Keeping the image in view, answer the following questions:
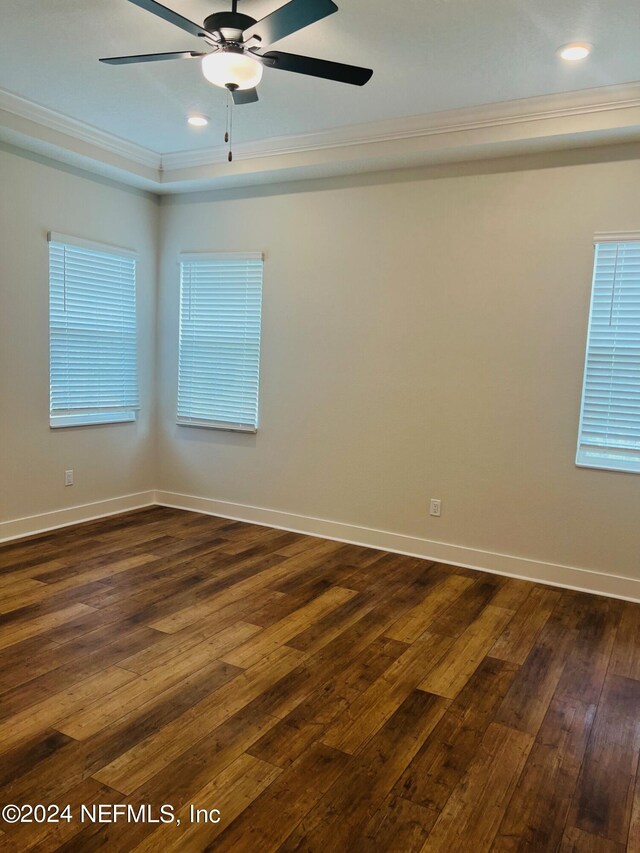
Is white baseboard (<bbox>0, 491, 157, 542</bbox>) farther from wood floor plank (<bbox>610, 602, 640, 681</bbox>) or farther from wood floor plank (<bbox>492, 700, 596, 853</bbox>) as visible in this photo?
wood floor plank (<bbox>610, 602, 640, 681</bbox>)

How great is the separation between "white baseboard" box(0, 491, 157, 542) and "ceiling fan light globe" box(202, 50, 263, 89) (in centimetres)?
334

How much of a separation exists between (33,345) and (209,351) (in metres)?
1.40

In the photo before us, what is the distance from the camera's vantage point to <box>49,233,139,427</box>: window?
15.2 ft

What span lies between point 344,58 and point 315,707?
308 centimetres

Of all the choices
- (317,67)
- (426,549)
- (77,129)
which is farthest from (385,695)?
(77,129)

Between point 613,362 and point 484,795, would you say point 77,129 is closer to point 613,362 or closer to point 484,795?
point 613,362

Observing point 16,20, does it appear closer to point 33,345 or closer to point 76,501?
point 33,345

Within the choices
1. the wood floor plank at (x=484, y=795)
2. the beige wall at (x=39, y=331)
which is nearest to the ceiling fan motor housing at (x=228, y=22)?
the beige wall at (x=39, y=331)

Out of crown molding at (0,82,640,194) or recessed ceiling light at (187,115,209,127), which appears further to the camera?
recessed ceiling light at (187,115,209,127)

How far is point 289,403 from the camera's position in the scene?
4.93 meters

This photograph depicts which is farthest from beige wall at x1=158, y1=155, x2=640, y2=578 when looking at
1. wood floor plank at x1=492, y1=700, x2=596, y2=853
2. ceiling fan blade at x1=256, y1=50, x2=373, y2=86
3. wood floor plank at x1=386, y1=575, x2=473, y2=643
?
ceiling fan blade at x1=256, y1=50, x2=373, y2=86

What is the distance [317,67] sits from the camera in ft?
8.36

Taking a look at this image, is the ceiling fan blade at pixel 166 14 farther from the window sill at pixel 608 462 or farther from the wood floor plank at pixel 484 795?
the window sill at pixel 608 462

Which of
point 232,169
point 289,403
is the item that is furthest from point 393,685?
point 232,169
